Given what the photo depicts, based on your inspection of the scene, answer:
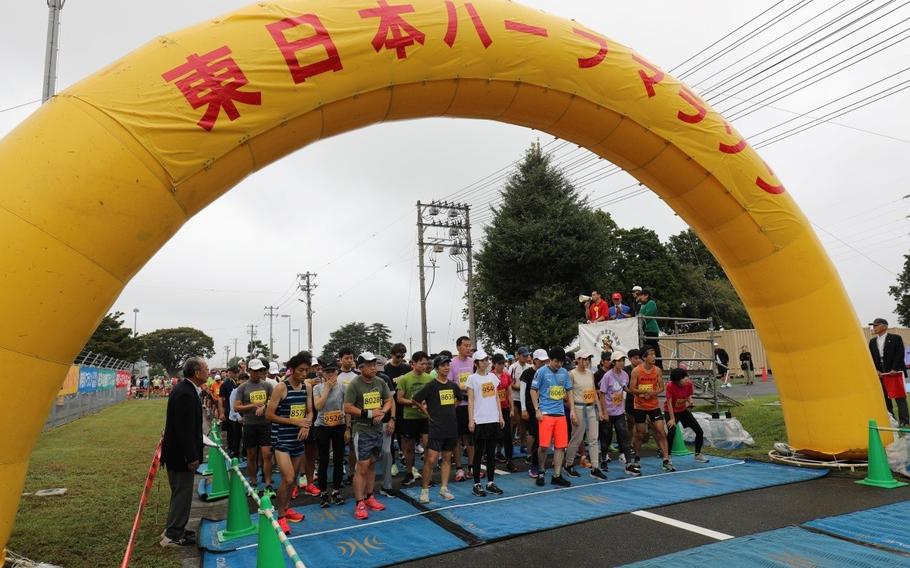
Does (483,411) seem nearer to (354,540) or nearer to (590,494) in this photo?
(590,494)

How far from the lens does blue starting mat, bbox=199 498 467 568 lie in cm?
512

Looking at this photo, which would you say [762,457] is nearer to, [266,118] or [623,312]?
[623,312]

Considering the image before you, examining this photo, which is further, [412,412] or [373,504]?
[412,412]

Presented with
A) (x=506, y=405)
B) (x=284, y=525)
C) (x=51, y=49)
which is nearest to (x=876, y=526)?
(x=506, y=405)

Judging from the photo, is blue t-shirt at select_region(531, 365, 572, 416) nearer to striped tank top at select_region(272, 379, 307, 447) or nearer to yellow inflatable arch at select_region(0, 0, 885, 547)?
yellow inflatable arch at select_region(0, 0, 885, 547)

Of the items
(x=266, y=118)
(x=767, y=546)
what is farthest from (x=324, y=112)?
(x=767, y=546)

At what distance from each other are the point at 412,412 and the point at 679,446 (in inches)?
211

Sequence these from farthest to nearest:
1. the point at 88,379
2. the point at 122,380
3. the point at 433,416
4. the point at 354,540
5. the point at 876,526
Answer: the point at 122,380, the point at 88,379, the point at 433,416, the point at 354,540, the point at 876,526

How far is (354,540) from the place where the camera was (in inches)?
223

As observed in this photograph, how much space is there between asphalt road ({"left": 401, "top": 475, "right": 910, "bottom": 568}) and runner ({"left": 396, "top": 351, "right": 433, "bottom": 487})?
2.48 meters

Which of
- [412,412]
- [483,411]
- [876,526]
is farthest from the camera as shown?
[412,412]

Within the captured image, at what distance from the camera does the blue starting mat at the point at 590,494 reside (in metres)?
6.17

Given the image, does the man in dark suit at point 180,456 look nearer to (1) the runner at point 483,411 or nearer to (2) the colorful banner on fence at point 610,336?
(1) the runner at point 483,411

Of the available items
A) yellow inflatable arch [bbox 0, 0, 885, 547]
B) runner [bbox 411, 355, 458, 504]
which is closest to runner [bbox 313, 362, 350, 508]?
runner [bbox 411, 355, 458, 504]
